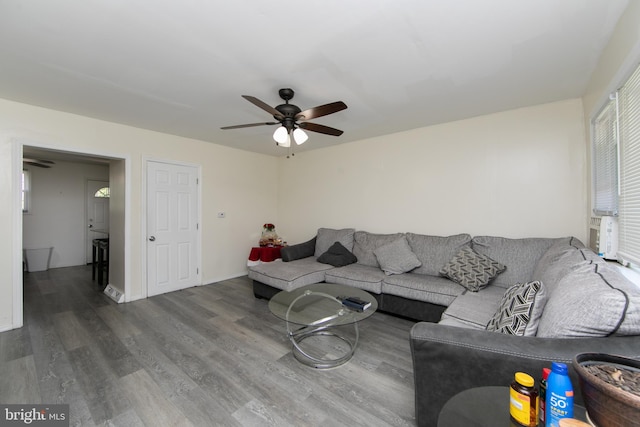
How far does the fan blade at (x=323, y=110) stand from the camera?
207 cm

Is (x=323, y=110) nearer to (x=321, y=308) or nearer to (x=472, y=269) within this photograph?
(x=321, y=308)

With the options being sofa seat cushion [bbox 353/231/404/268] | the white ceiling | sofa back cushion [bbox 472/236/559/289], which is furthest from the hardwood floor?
the white ceiling

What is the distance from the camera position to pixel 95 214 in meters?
6.25

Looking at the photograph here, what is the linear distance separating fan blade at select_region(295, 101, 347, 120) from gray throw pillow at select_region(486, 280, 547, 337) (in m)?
1.77

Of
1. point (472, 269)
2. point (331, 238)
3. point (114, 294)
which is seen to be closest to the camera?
point (472, 269)

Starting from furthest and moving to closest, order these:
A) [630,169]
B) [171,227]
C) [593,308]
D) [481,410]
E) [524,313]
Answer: [171,227] → [630,169] → [524,313] → [593,308] → [481,410]

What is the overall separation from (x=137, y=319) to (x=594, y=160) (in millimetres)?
5122

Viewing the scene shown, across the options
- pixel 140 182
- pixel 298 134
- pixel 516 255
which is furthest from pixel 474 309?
pixel 140 182

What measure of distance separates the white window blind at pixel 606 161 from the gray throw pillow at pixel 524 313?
1.21m

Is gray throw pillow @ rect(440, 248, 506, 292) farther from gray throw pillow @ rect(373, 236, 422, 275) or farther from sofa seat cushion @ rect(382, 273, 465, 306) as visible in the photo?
gray throw pillow @ rect(373, 236, 422, 275)

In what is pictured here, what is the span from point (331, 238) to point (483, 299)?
7.78ft

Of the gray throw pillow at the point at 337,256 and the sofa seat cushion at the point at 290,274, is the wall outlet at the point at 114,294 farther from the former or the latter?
the gray throw pillow at the point at 337,256

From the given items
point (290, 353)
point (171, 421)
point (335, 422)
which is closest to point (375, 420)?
point (335, 422)

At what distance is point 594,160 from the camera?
2.43m
